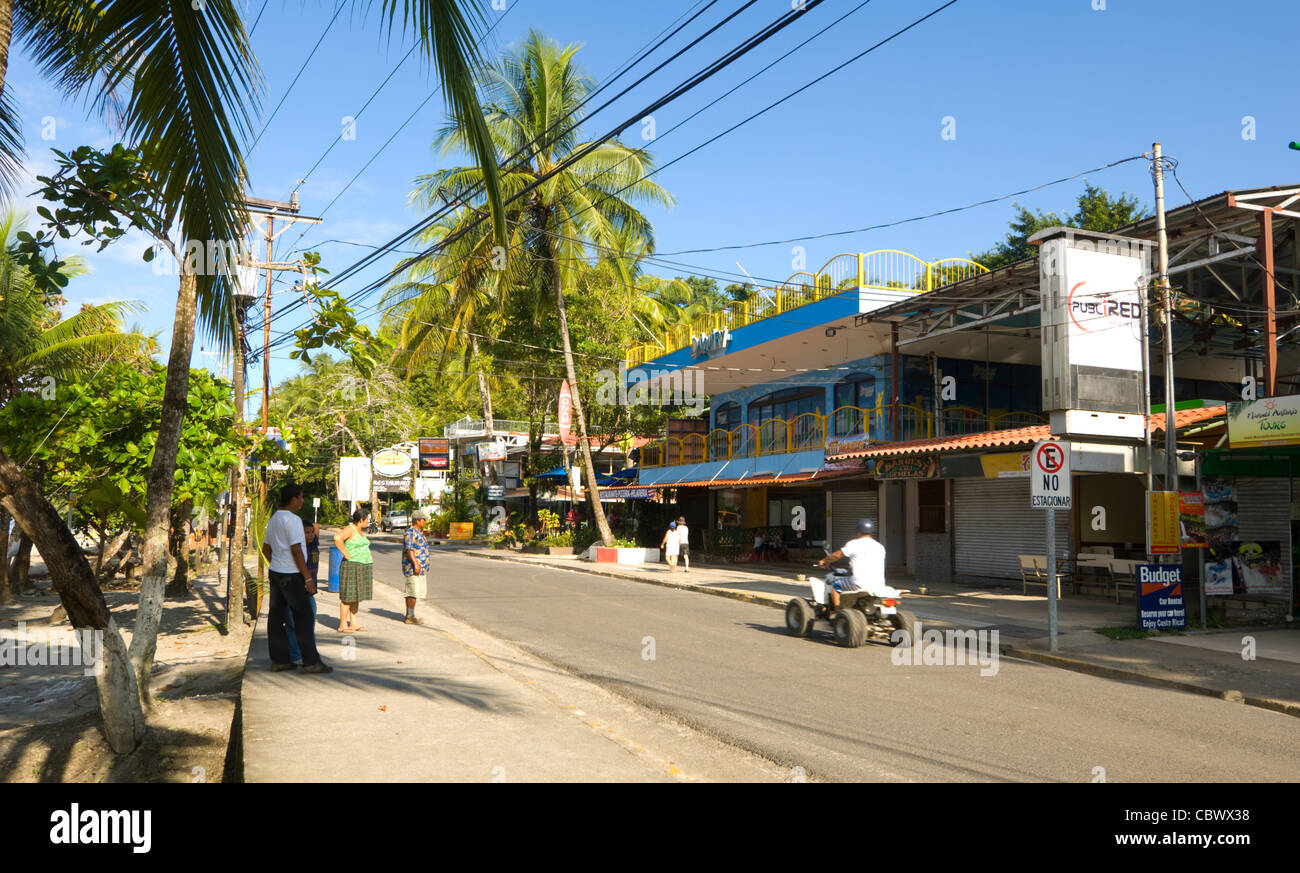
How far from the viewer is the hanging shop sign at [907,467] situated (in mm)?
19953

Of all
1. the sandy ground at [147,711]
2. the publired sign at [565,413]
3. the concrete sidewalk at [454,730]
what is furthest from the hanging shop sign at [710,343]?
the concrete sidewalk at [454,730]

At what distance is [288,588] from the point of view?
9.07m

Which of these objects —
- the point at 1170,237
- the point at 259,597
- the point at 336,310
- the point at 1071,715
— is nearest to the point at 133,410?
the point at 259,597

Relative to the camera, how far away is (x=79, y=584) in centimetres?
691

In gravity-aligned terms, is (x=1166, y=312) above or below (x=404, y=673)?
above

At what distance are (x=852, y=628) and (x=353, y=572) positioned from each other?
6.44 metres

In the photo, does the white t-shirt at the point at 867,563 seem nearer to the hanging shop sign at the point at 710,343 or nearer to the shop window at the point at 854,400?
the shop window at the point at 854,400

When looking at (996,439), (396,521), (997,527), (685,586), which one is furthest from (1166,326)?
(396,521)

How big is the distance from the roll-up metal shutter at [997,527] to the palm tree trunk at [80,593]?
17928 mm

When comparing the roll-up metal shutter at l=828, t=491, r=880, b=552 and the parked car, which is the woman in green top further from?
the parked car

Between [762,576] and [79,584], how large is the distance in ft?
65.2

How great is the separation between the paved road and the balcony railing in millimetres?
10954

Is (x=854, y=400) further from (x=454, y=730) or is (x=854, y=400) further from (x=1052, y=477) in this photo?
(x=454, y=730)
